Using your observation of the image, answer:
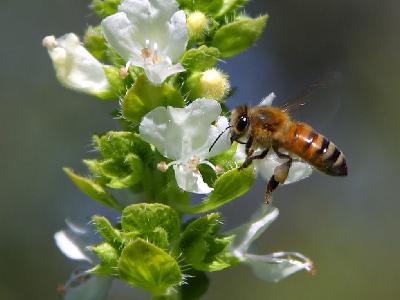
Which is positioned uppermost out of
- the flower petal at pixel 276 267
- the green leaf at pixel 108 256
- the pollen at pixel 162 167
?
the pollen at pixel 162 167

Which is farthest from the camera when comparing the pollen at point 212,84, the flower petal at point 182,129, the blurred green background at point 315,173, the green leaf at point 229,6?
the blurred green background at point 315,173

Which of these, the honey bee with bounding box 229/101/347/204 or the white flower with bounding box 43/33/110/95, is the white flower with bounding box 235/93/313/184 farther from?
the white flower with bounding box 43/33/110/95

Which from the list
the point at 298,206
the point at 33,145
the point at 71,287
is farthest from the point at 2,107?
the point at 71,287

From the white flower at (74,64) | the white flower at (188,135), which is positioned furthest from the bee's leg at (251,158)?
the white flower at (74,64)

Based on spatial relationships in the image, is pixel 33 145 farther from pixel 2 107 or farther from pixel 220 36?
pixel 220 36

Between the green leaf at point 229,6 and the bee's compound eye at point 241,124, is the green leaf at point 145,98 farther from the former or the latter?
the green leaf at point 229,6

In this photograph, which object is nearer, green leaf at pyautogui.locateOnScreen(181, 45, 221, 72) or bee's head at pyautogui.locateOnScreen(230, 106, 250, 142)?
green leaf at pyautogui.locateOnScreen(181, 45, 221, 72)

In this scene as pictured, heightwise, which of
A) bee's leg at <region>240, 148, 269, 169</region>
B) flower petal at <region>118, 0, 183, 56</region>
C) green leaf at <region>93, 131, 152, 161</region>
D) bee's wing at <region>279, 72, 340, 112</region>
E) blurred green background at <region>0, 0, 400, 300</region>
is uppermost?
blurred green background at <region>0, 0, 400, 300</region>

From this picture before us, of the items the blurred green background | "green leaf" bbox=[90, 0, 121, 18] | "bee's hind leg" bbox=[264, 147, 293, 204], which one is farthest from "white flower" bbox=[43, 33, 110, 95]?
the blurred green background

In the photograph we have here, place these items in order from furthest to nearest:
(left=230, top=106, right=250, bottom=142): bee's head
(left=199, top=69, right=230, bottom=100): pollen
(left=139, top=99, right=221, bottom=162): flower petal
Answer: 1. (left=230, top=106, right=250, bottom=142): bee's head
2. (left=199, top=69, right=230, bottom=100): pollen
3. (left=139, top=99, right=221, bottom=162): flower petal
